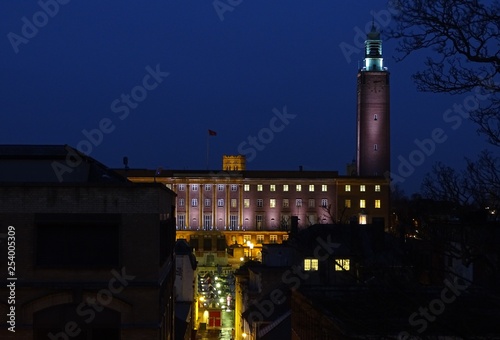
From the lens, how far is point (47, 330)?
21.4m

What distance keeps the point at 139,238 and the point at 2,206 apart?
3.70 meters

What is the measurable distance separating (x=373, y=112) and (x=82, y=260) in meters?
123

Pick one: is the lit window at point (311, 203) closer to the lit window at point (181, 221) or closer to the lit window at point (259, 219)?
the lit window at point (259, 219)

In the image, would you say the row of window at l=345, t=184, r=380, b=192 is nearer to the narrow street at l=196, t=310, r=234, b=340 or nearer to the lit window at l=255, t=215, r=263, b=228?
the lit window at l=255, t=215, r=263, b=228

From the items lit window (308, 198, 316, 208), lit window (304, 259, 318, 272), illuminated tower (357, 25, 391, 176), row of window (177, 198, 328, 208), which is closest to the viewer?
lit window (304, 259, 318, 272)

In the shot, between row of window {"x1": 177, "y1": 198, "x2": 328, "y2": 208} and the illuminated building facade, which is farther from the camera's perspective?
row of window {"x1": 177, "y1": 198, "x2": 328, "y2": 208}

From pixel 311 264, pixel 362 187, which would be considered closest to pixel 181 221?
pixel 362 187

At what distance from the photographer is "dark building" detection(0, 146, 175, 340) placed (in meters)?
21.3

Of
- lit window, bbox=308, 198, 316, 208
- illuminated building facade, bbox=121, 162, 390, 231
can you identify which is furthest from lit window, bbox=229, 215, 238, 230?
lit window, bbox=308, 198, 316, 208

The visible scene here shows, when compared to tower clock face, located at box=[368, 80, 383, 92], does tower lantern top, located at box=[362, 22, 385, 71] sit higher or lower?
higher

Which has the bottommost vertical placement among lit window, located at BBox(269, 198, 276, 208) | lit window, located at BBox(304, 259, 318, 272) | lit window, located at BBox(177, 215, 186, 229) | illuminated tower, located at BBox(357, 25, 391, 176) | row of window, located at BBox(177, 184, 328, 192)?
lit window, located at BBox(177, 215, 186, 229)

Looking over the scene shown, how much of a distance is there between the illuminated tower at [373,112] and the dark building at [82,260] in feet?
398

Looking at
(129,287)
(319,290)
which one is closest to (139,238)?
(129,287)

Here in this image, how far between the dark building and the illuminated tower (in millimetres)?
121211
